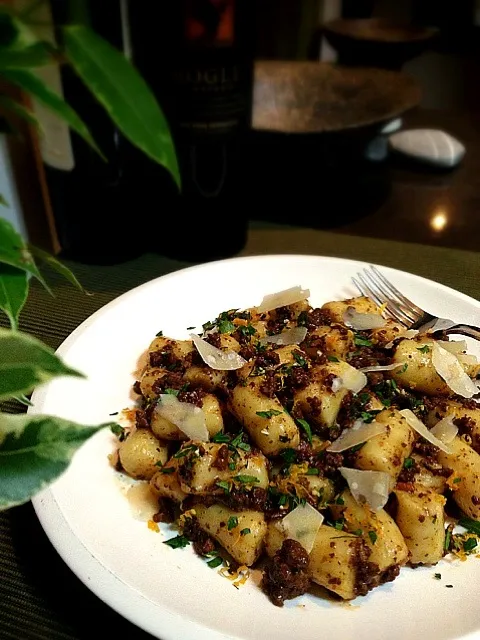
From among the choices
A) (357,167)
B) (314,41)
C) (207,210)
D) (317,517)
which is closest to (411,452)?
(317,517)

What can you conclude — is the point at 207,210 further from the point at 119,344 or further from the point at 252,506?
the point at 252,506

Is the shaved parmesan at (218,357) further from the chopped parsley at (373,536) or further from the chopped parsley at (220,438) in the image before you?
the chopped parsley at (373,536)

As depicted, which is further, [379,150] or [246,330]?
[379,150]

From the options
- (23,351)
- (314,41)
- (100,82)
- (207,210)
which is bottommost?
(314,41)

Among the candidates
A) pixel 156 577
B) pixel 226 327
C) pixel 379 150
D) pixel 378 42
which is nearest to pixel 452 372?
pixel 226 327

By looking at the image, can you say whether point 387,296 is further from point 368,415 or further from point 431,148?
point 431,148

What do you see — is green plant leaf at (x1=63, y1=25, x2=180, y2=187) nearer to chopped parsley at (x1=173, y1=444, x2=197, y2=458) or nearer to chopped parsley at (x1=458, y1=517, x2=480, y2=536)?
chopped parsley at (x1=173, y1=444, x2=197, y2=458)
